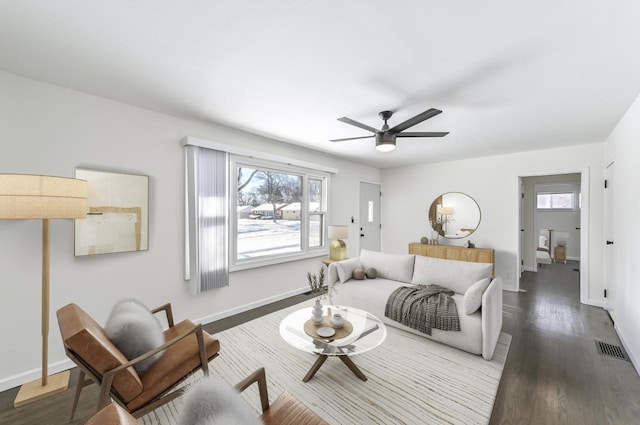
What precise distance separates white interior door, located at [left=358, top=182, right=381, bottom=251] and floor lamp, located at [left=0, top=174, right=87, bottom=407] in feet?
15.1

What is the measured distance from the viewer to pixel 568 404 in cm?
187

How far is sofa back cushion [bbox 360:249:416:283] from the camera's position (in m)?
3.54

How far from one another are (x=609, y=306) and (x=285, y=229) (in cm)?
466

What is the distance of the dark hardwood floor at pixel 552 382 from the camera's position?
1780mm

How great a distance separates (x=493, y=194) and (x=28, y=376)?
21.3 feet

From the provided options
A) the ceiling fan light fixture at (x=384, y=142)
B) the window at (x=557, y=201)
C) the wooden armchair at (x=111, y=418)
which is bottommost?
the wooden armchair at (x=111, y=418)

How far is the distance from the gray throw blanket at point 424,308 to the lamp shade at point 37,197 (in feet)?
9.93

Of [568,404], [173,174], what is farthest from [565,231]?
[173,174]

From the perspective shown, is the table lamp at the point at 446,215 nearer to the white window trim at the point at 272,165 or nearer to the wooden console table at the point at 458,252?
the wooden console table at the point at 458,252

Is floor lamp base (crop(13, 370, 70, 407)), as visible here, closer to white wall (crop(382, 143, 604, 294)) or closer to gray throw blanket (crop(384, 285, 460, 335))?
gray throw blanket (crop(384, 285, 460, 335))

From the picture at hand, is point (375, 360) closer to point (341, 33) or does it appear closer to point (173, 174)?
point (341, 33)

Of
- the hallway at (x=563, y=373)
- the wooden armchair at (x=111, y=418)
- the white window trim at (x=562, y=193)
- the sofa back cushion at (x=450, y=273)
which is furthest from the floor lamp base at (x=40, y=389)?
the white window trim at (x=562, y=193)

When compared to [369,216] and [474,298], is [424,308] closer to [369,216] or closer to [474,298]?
[474,298]

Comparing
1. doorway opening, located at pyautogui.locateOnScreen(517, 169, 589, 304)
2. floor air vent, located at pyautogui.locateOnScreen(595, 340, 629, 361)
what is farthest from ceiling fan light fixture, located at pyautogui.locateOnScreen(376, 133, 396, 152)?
doorway opening, located at pyautogui.locateOnScreen(517, 169, 589, 304)
